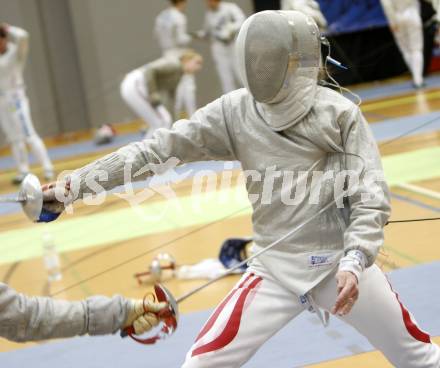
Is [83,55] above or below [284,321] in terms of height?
below

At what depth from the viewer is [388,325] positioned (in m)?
2.21

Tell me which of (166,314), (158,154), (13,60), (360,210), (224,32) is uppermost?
(158,154)

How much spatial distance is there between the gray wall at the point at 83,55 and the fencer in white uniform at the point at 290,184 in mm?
9144

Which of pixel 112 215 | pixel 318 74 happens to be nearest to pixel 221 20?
pixel 112 215

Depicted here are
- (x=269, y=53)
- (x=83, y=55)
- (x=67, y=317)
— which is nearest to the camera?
(x=67, y=317)

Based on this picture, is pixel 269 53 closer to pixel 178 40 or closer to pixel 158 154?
pixel 158 154

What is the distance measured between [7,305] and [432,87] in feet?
29.4

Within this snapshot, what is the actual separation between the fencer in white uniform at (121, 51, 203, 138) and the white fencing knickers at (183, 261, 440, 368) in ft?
18.5

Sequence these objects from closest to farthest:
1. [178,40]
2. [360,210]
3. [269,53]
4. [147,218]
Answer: [360,210] < [269,53] < [147,218] < [178,40]

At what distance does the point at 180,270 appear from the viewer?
14.3 ft

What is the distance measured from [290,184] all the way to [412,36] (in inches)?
324

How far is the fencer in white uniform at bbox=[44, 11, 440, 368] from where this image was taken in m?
2.21

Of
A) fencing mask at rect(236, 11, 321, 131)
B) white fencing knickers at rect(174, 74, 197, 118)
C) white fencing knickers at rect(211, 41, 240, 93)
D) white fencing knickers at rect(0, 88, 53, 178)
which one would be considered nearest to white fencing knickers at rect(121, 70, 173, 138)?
white fencing knickers at rect(174, 74, 197, 118)

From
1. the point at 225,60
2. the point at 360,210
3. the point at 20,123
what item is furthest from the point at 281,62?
the point at 225,60
